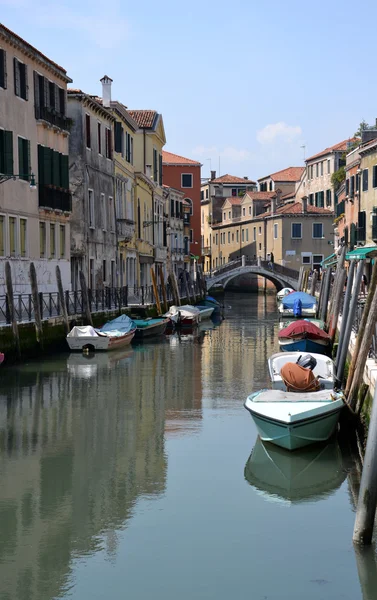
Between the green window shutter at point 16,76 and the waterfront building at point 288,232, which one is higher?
the green window shutter at point 16,76

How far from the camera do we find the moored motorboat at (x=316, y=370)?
46.6 ft

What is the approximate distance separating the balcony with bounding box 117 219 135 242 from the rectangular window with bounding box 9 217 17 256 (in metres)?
11.5

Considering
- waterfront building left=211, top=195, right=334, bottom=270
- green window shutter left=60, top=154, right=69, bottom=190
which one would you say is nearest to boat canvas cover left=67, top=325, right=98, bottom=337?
green window shutter left=60, top=154, right=69, bottom=190

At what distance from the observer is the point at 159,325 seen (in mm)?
30688

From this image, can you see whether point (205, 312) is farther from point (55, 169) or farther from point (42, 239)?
point (55, 169)

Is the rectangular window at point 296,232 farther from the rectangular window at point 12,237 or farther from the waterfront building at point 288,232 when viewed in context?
the rectangular window at point 12,237

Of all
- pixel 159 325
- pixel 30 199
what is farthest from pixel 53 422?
pixel 159 325

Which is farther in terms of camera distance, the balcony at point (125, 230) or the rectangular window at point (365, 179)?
the rectangular window at point (365, 179)

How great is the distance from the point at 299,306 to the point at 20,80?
18151 mm

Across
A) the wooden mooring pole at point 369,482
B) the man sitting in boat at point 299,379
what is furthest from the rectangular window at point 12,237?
the wooden mooring pole at point 369,482

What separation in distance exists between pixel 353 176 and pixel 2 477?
33245 mm

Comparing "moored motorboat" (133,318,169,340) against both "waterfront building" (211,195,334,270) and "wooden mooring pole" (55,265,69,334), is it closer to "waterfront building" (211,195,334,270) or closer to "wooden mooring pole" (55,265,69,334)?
"wooden mooring pole" (55,265,69,334)

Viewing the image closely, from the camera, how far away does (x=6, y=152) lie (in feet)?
75.8

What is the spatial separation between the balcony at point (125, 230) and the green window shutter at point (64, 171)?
24.3ft
